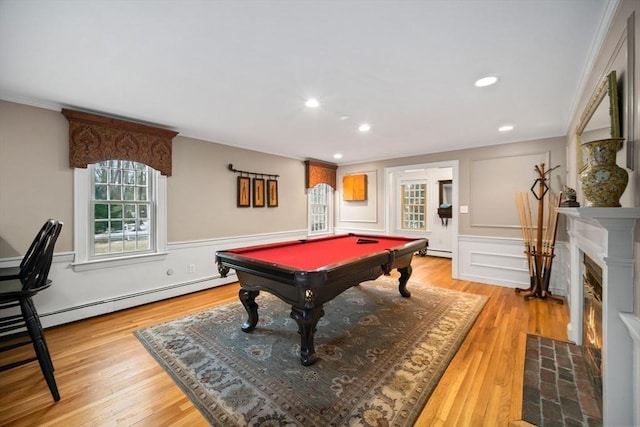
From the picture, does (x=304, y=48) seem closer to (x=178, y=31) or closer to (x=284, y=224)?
(x=178, y=31)

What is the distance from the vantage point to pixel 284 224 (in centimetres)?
527

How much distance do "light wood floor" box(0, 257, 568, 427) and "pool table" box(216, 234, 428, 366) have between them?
857mm

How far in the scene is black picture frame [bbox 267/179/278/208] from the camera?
494cm

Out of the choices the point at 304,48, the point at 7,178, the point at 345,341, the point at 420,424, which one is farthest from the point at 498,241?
the point at 7,178

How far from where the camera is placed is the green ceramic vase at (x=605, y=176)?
3.91ft

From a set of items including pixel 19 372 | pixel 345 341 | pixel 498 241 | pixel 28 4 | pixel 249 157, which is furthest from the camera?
pixel 249 157

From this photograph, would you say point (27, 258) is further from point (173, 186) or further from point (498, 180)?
point (498, 180)

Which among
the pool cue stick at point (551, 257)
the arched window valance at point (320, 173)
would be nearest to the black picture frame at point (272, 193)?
the arched window valance at point (320, 173)

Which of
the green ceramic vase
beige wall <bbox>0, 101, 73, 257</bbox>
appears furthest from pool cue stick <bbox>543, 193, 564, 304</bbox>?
beige wall <bbox>0, 101, 73, 257</bbox>

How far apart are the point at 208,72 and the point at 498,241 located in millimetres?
4579

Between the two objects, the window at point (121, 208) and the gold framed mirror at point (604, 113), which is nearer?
the gold framed mirror at point (604, 113)

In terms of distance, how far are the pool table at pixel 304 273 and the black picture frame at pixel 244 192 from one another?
171cm

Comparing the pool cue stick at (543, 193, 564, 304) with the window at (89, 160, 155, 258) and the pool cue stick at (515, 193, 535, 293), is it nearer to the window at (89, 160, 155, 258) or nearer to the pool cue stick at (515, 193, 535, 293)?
the pool cue stick at (515, 193, 535, 293)

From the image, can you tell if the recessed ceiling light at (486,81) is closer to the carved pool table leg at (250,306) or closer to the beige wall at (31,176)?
the carved pool table leg at (250,306)
